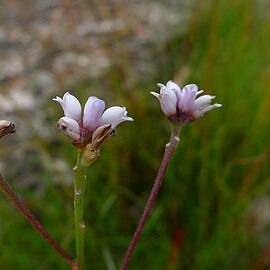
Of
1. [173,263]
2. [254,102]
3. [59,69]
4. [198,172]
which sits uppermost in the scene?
[59,69]

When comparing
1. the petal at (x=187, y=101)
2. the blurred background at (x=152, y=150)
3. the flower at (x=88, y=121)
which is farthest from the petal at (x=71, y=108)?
the blurred background at (x=152, y=150)

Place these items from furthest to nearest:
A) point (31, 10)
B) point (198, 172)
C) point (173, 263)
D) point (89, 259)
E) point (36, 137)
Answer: point (31, 10), point (36, 137), point (198, 172), point (89, 259), point (173, 263)

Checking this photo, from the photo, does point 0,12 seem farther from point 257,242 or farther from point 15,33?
point 257,242

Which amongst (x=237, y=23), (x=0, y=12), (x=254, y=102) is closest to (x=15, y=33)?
(x=0, y=12)

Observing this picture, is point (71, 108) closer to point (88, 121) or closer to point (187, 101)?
point (88, 121)

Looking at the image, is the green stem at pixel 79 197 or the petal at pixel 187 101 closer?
the green stem at pixel 79 197

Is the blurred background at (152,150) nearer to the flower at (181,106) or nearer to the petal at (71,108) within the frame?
the flower at (181,106)
